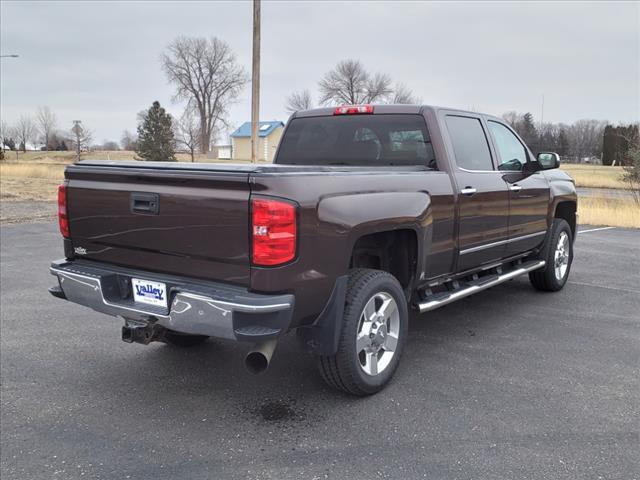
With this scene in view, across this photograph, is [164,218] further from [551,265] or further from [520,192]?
[551,265]

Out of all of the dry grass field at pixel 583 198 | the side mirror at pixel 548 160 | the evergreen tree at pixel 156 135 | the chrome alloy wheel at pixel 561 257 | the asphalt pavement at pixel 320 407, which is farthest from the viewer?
the evergreen tree at pixel 156 135

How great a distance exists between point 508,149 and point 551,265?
1.57m

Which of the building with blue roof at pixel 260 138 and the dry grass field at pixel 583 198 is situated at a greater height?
the building with blue roof at pixel 260 138

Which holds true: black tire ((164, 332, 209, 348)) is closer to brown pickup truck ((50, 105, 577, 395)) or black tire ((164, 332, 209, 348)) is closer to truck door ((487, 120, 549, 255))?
brown pickup truck ((50, 105, 577, 395))

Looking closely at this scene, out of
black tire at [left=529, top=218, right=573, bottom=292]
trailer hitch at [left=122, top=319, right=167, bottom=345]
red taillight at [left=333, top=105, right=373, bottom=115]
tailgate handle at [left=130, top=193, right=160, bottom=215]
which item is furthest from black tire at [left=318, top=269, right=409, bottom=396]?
black tire at [left=529, top=218, right=573, bottom=292]

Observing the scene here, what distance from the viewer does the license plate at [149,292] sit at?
10.5 ft

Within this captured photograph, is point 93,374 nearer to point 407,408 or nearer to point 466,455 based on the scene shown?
point 407,408

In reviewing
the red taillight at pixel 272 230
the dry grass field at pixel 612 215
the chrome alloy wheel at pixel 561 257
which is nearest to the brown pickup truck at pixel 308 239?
the red taillight at pixel 272 230

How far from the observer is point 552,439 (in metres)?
3.12

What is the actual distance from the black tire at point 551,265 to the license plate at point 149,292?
→ 460 centimetres

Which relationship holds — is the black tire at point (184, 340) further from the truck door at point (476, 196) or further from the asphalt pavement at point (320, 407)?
the truck door at point (476, 196)

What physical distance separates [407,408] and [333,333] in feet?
2.41

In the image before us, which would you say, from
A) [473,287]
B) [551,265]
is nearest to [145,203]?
[473,287]

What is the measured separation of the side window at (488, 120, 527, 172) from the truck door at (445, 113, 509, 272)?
0.84 ft
